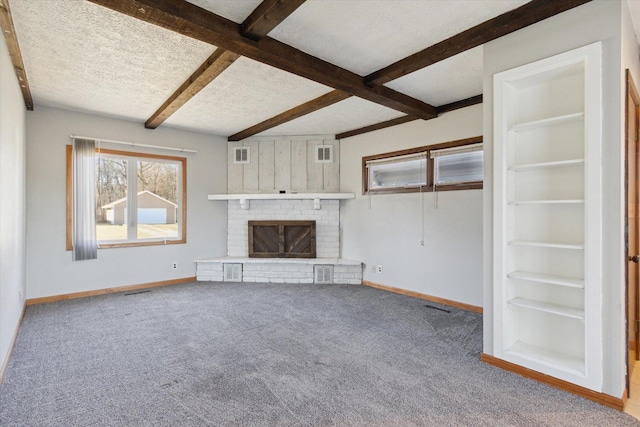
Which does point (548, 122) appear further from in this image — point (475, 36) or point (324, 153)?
point (324, 153)

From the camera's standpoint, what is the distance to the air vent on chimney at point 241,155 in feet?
19.1

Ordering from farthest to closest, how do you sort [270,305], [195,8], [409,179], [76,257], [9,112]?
1. [409,179]
2. [76,257]
3. [270,305]
4. [9,112]
5. [195,8]

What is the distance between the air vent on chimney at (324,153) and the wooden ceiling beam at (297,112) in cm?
103

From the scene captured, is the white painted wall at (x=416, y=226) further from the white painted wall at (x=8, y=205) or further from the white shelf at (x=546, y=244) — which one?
the white painted wall at (x=8, y=205)

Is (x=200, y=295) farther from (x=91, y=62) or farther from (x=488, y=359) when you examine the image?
(x=488, y=359)

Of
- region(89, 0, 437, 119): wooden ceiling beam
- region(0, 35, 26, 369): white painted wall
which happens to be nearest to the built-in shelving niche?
region(89, 0, 437, 119): wooden ceiling beam

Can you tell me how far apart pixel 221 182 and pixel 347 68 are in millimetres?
3524

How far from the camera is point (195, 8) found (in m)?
2.19

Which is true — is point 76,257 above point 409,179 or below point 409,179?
below

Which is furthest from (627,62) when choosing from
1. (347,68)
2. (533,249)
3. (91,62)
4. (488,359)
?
(91,62)

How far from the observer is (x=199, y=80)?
10.5 ft

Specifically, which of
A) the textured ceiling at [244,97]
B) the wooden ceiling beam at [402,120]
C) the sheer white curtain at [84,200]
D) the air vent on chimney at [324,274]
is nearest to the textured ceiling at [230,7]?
the textured ceiling at [244,97]

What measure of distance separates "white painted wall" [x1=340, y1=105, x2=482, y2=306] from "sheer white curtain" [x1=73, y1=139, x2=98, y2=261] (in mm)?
3752

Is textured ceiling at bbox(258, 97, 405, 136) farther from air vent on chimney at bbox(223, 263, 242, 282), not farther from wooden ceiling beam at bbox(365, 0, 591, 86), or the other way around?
air vent on chimney at bbox(223, 263, 242, 282)
